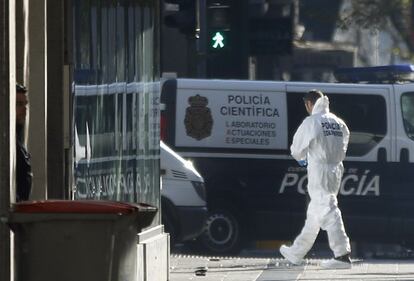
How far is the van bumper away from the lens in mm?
17312

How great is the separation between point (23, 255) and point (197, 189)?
8566 millimetres

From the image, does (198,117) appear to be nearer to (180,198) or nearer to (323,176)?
(180,198)

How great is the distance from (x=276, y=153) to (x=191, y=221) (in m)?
1.61

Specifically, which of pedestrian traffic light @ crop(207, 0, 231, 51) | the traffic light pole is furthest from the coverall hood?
pedestrian traffic light @ crop(207, 0, 231, 51)

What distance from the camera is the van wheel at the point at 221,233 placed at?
717 inches

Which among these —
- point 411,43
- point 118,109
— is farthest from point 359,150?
point 411,43

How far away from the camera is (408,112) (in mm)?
18562

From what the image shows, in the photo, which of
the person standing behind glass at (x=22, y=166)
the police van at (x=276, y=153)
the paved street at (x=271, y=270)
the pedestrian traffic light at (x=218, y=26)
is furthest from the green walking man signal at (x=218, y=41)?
the person standing behind glass at (x=22, y=166)

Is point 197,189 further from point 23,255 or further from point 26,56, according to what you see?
point 23,255

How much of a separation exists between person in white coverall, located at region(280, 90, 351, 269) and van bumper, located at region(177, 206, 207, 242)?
2.19 metres

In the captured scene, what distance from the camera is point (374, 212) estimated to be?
725 inches
